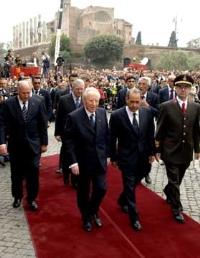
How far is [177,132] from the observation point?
200 inches

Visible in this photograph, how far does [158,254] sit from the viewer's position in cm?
417

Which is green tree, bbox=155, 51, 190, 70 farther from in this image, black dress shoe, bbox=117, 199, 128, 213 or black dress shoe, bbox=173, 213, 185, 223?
black dress shoe, bbox=173, 213, 185, 223

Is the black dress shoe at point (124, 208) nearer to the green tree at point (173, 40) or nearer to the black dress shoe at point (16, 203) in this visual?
the black dress shoe at point (16, 203)

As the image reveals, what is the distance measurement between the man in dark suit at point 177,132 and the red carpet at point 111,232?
0.40 metres

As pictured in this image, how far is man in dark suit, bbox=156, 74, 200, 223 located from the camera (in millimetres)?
5047

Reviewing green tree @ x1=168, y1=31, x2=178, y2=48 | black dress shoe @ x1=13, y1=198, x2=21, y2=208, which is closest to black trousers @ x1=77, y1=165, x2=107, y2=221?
black dress shoe @ x1=13, y1=198, x2=21, y2=208

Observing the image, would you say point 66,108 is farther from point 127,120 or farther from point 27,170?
point 127,120

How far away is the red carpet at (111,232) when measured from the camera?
4.23m

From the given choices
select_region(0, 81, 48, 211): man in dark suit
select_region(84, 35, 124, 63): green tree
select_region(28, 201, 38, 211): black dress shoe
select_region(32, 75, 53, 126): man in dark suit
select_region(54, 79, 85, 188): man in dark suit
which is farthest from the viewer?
select_region(84, 35, 124, 63): green tree

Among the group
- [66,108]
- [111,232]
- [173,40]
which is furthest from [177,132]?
[173,40]

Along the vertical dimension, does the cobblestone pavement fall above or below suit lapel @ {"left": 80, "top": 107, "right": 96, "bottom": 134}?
below

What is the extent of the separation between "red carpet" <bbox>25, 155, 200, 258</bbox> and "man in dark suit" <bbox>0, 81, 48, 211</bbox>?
20.4 inches

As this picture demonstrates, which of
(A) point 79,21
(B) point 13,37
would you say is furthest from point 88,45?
(B) point 13,37

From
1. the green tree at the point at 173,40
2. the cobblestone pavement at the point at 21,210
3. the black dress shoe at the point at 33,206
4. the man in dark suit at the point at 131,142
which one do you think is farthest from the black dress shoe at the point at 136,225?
the green tree at the point at 173,40
